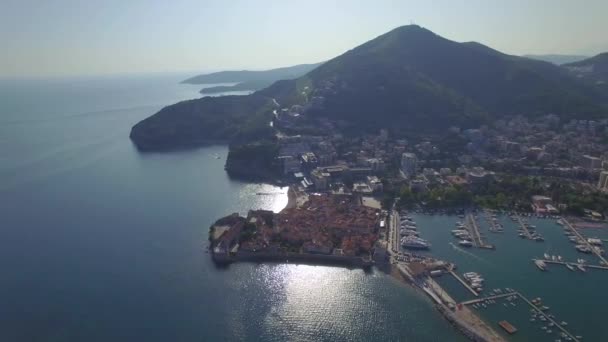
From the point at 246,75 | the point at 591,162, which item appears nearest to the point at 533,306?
the point at 591,162

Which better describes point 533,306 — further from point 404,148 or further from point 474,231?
point 404,148

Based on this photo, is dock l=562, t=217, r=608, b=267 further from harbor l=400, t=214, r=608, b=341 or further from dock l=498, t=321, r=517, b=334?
dock l=498, t=321, r=517, b=334

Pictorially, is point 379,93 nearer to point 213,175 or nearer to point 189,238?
point 213,175

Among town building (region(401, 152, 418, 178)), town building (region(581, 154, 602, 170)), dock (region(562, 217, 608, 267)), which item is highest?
town building (region(401, 152, 418, 178))

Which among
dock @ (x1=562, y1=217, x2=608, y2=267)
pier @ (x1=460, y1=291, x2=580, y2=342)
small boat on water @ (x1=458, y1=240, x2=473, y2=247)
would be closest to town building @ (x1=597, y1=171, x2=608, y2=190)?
dock @ (x1=562, y1=217, x2=608, y2=267)

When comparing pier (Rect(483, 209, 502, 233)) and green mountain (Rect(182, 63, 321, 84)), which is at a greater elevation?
green mountain (Rect(182, 63, 321, 84))

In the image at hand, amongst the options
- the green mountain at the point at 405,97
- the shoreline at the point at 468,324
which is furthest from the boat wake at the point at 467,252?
the green mountain at the point at 405,97

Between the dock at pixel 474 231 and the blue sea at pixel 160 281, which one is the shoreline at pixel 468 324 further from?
the dock at pixel 474 231

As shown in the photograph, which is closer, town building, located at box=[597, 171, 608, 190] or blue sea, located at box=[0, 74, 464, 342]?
blue sea, located at box=[0, 74, 464, 342]
